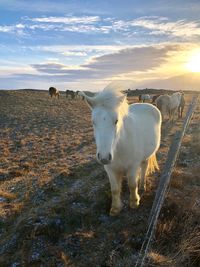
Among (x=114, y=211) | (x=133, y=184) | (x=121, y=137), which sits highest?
(x=121, y=137)

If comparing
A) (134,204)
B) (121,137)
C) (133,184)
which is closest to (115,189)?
A: (133,184)

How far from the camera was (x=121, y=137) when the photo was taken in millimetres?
5930

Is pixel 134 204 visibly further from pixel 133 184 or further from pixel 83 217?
pixel 83 217

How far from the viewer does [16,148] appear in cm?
1534

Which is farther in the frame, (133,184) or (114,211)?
(114,211)

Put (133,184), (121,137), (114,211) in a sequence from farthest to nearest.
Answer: (114,211) → (133,184) → (121,137)

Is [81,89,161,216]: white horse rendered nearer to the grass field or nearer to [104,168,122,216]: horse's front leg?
[104,168,122,216]: horse's front leg

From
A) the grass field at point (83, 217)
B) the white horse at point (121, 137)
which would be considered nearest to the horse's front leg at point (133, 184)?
the white horse at point (121, 137)

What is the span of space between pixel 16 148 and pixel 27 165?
3952mm

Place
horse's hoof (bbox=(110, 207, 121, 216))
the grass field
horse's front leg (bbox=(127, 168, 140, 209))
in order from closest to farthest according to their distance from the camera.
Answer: the grass field
horse's front leg (bbox=(127, 168, 140, 209))
horse's hoof (bbox=(110, 207, 121, 216))

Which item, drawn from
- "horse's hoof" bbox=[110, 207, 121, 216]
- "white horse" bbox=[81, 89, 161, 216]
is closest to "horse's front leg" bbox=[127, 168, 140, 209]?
"white horse" bbox=[81, 89, 161, 216]

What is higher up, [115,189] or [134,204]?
[115,189]

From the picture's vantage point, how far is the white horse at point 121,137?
5090mm

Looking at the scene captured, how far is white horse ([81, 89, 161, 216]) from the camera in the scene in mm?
5090
